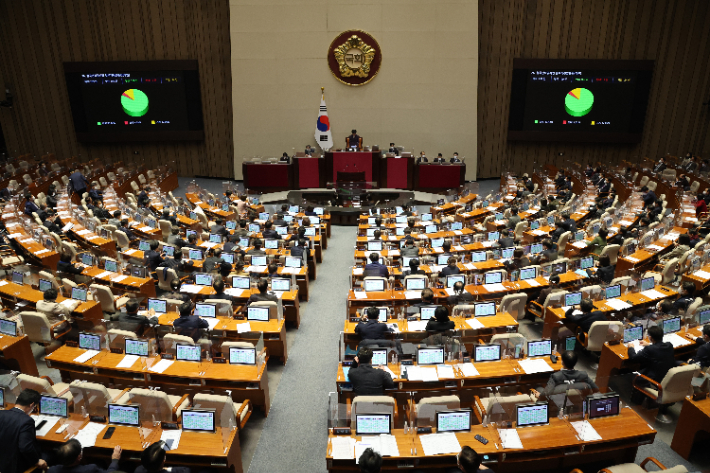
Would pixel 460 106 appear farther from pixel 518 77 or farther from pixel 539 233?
pixel 539 233

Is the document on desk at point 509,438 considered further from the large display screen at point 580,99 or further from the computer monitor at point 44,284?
the large display screen at point 580,99

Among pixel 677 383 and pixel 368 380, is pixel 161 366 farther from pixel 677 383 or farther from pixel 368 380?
pixel 677 383

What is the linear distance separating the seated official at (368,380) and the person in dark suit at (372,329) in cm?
109

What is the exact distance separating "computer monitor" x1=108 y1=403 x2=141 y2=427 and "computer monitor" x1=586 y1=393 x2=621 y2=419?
491cm

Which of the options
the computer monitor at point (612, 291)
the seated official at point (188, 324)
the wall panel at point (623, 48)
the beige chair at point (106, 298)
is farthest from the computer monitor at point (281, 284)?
the wall panel at point (623, 48)

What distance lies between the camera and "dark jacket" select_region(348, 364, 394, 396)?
5.88 meters

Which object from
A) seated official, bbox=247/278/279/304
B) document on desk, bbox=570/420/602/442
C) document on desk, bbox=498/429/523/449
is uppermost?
seated official, bbox=247/278/279/304

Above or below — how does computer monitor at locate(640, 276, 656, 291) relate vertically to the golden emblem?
below

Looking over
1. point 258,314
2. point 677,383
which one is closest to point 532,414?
point 677,383

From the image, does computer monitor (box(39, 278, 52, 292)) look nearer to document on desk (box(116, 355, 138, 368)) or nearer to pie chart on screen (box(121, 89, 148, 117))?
document on desk (box(116, 355, 138, 368))

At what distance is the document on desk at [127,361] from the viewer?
6660 mm

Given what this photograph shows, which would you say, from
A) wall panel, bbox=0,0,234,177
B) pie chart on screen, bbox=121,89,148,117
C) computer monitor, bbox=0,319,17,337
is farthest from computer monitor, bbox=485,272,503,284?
pie chart on screen, bbox=121,89,148,117

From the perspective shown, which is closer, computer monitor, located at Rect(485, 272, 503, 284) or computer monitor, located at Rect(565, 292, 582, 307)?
computer monitor, located at Rect(565, 292, 582, 307)

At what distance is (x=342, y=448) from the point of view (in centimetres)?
Result: 507
